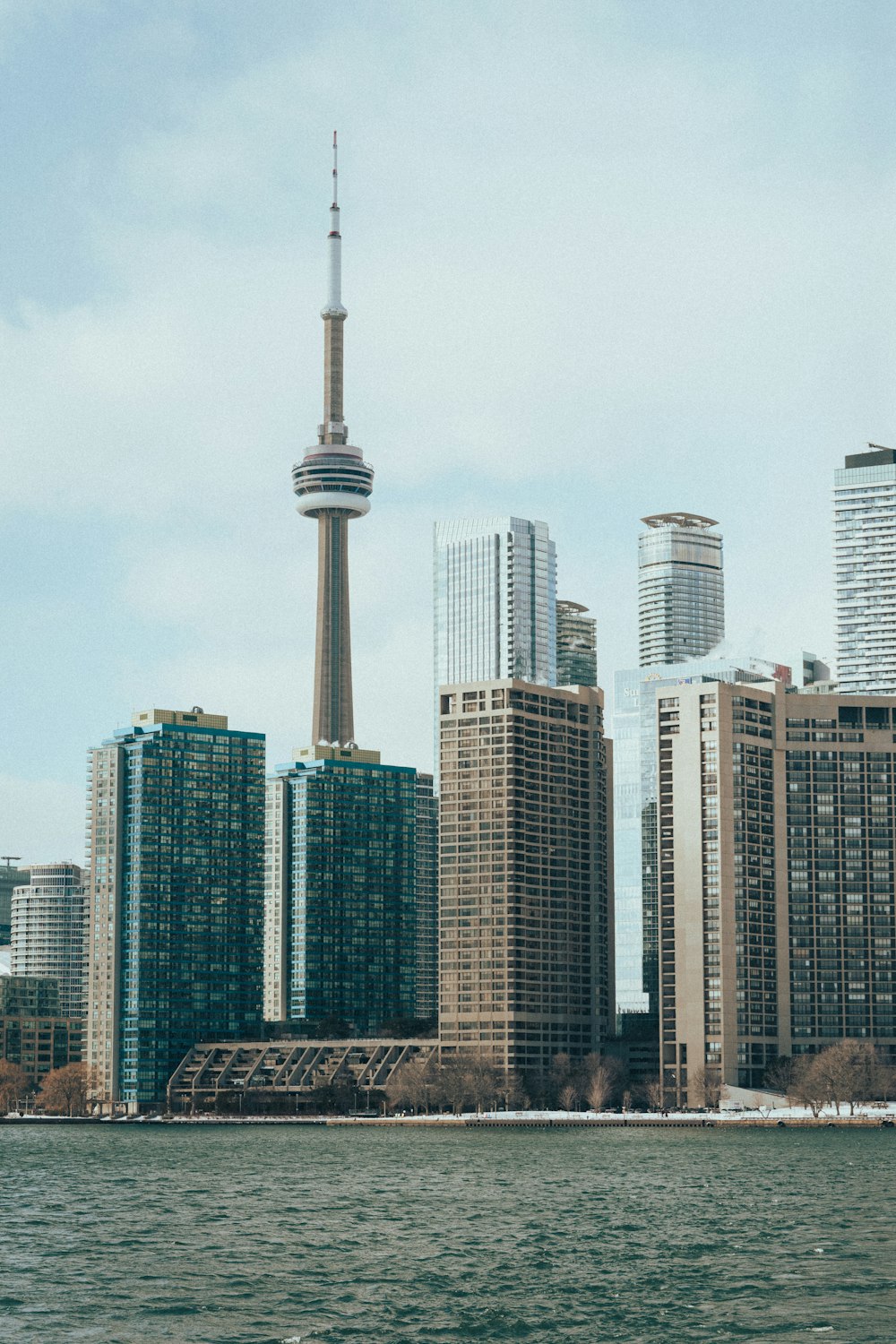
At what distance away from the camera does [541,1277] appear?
10950cm

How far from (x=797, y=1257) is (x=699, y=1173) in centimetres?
7603

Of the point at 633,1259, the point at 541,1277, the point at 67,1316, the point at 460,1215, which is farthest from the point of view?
the point at 460,1215

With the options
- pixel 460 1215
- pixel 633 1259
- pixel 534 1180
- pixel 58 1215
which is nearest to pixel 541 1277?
pixel 633 1259

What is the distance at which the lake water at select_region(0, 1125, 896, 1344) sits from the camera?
92.9 meters

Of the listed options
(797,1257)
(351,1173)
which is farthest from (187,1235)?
(351,1173)

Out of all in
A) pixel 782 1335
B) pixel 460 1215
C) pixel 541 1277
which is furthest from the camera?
pixel 460 1215

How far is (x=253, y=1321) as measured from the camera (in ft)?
309

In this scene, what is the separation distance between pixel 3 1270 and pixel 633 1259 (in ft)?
114

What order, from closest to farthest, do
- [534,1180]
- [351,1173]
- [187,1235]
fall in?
1. [187,1235]
2. [534,1180]
3. [351,1173]

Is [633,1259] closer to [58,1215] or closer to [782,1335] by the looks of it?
[782,1335]

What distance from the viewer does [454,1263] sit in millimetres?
115250

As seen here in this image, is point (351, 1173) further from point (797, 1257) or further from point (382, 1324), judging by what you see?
point (382, 1324)

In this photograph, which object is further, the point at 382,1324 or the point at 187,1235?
the point at 187,1235

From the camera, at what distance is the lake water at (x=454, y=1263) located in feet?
305
